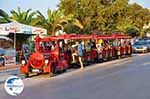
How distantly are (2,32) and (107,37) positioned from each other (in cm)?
814

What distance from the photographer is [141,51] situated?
50562 mm

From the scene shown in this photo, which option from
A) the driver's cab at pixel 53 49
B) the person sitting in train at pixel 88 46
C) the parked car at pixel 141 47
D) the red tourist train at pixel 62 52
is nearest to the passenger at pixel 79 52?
the red tourist train at pixel 62 52

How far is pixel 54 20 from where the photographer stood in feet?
174

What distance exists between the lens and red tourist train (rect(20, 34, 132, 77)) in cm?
2144

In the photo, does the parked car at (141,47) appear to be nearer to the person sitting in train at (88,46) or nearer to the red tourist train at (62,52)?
the red tourist train at (62,52)

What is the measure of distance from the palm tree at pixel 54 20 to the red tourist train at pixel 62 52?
50.7 feet

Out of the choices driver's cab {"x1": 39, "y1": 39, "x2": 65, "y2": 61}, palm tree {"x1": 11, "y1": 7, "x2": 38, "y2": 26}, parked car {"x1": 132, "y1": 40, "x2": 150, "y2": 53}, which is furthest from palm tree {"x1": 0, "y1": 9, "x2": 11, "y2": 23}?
driver's cab {"x1": 39, "y1": 39, "x2": 65, "y2": 61}

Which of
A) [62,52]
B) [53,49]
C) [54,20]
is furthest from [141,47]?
[53,49]

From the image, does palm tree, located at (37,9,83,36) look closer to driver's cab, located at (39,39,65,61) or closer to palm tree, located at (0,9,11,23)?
palm tree, located at (0,9,11,23)

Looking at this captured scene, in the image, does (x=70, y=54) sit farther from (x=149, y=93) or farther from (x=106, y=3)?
(x=106, y=3)

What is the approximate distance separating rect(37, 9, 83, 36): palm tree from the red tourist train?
50.7ft

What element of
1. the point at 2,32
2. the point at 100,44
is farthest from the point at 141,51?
the point at 2,32

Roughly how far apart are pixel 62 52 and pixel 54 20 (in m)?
29.2

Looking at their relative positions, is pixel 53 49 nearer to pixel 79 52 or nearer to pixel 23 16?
pixel 79 52
